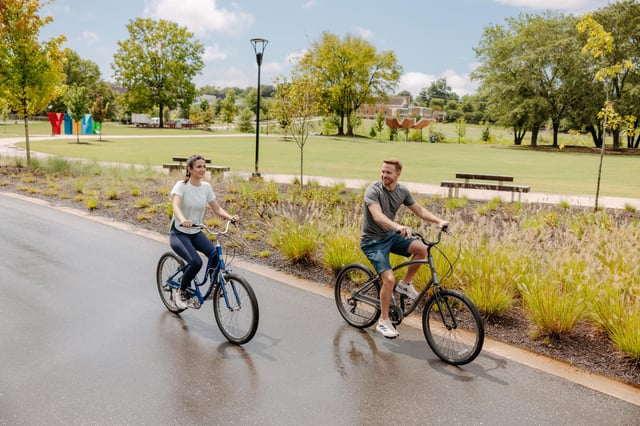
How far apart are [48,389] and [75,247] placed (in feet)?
17.1

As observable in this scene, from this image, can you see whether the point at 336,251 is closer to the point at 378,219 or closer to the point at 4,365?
the point at 378,219

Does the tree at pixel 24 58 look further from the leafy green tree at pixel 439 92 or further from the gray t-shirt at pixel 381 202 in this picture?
the leafy green tree at pixel 439 92

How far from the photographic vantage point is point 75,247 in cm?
897

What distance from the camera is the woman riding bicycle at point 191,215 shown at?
5465mm

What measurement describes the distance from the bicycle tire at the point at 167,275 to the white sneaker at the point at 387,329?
7.62 ft

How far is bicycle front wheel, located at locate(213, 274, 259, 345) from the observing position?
504 cm

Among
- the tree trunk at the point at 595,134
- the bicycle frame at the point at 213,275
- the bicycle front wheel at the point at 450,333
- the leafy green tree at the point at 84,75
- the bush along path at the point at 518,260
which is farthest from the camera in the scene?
the leafy green tree at the point at 84,75

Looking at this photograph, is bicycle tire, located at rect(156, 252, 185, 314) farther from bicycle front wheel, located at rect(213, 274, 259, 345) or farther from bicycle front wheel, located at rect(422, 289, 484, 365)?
bicycle front wheel, located at rect(422, 289, 484, 365)

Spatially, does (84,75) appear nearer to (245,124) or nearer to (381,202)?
(245,124)

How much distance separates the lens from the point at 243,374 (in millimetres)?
4570

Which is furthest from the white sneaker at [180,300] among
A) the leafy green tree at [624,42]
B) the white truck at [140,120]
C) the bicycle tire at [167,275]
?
the white truck at [140,120]

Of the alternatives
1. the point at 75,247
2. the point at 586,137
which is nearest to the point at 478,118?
the point at 586,137

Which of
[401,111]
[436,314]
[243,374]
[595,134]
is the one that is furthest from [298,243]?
[401,111]

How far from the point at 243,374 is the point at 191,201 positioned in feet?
6.33
